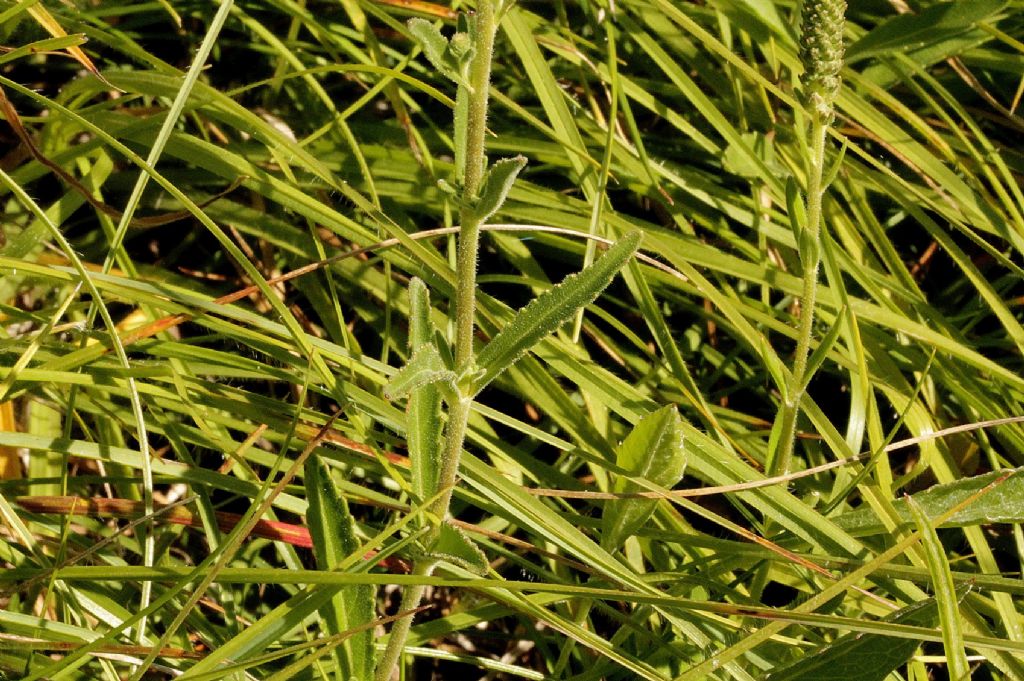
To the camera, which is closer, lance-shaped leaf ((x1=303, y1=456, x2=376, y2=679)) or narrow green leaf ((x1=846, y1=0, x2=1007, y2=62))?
lance-shaped leaf ((x1=303, y1=456, x2=376, y2=679))

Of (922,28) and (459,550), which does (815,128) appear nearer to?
(922,28)

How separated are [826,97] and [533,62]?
68 centimetres

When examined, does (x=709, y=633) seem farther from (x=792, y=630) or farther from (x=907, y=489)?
(x=907, y=489)

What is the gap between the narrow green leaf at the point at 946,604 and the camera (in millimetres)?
1382

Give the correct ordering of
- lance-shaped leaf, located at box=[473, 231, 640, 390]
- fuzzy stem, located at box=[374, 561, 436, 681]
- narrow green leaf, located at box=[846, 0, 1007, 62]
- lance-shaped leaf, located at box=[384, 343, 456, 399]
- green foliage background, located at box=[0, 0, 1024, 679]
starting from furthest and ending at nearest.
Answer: narrow green leaf, located at box=[846, 0, 1007, 62] → green foliage background, located at box=[0, 0, 1024, 679] → fuzzy stem, located at box=[374, 561, 436, 681] → lance-shaped leaf, located at box=[473, 231, 640, 390] → lance-shaped leaf, located at box=[384, 343, 456, 399]

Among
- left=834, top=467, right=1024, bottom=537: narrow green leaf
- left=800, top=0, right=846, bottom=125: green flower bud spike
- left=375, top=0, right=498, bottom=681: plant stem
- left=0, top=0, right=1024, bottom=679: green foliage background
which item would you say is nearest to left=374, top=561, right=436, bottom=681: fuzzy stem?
left=375, top=0, right=498, bottom=681: plant stem

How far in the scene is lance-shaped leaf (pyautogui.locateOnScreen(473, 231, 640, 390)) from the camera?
136 centimetres

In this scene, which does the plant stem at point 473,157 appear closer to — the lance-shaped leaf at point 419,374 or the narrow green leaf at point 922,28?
the lance-shaped leaf at point 419,374

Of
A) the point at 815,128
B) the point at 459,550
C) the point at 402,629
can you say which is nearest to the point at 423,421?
the point at 459,550

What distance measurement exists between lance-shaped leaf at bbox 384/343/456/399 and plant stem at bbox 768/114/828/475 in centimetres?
75

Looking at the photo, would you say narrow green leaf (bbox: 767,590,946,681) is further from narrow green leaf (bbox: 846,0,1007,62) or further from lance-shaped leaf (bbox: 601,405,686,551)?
narrow green leaf (bbox: 846,0,1007,62)

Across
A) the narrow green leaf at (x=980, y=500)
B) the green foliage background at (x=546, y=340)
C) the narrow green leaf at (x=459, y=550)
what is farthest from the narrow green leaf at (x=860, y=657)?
the narrow green leaf at (x=459, y=550)

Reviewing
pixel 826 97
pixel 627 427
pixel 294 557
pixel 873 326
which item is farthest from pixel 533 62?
pixel 294 557

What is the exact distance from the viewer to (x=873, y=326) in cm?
230
